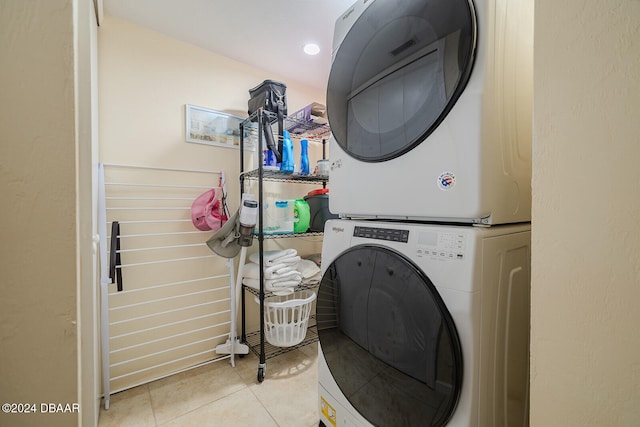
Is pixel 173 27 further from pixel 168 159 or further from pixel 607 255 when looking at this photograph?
pixel 607 255

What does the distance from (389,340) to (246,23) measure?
6.04 ft

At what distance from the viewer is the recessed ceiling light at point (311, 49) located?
1.70 m

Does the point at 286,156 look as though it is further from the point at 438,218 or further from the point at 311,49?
the point at 438,218

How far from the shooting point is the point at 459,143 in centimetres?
63

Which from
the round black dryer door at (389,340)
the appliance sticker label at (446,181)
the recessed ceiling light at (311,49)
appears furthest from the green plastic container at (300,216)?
the appliance sticker label at (446,181)

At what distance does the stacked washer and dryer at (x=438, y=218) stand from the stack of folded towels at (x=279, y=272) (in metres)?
0.78

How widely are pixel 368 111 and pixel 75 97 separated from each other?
0.75 m

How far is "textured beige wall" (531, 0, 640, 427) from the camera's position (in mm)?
317

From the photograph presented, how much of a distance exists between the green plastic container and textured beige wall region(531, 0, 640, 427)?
1.45m

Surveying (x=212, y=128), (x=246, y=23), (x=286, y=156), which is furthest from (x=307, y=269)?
(x=246, y=23)

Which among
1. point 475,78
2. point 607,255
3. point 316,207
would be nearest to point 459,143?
point 475,78

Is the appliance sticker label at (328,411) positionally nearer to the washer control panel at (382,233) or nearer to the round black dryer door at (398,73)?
A: the washer control panel at (382,233)

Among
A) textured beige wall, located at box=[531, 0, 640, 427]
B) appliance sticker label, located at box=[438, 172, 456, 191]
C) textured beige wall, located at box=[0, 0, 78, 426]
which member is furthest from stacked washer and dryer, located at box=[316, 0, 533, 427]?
textured beige wall, located at box=[0, 0, 78, 426]

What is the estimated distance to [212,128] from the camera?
177cm
